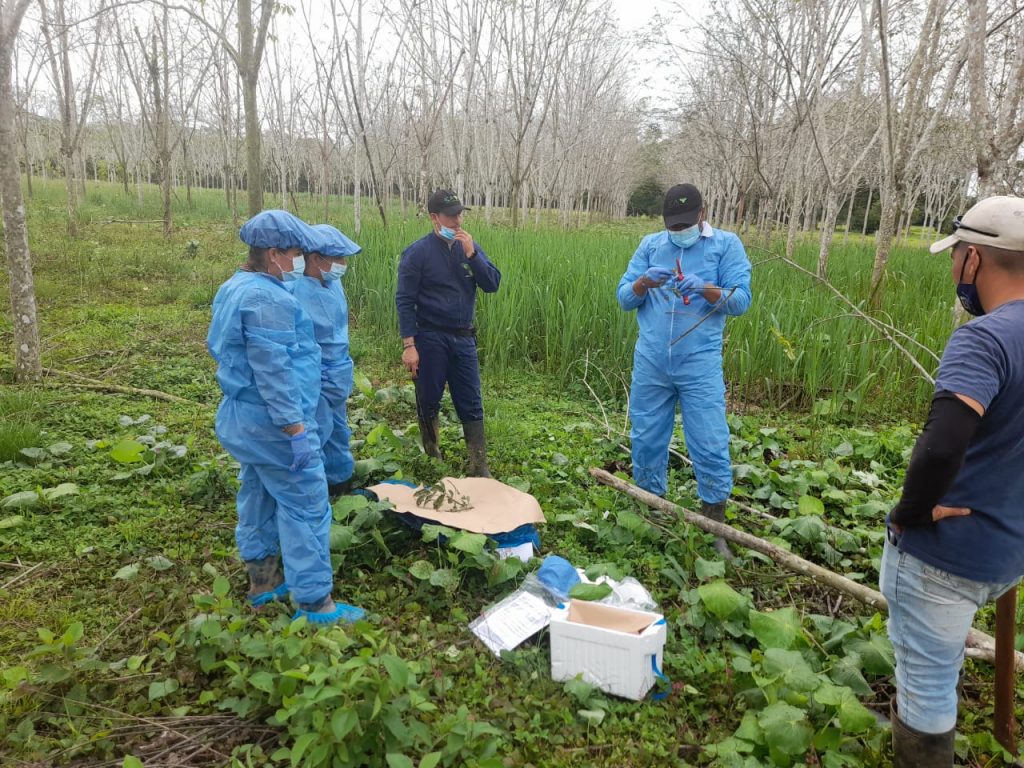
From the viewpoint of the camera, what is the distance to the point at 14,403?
3984 mm

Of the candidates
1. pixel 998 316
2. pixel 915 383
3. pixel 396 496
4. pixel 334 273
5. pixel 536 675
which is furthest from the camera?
pixel 915 383

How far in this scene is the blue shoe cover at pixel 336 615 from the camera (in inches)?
92.7

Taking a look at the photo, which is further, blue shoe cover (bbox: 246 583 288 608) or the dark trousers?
the dark trousers

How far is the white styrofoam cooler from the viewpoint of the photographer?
205 cm

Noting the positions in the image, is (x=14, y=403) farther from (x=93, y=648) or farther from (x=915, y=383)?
(x=915, y=383)

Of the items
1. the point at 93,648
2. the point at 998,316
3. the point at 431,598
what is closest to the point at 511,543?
the point at 431,598

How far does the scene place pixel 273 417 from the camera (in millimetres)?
2238

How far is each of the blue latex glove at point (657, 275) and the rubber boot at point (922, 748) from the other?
1.96 metres

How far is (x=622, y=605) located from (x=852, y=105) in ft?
26.4

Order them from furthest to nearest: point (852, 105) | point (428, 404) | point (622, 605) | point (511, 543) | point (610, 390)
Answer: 1. point (852, 105)
2. point (610, 390)
3. point (428, 404)
4. point (511, 543)
5. point (622, 605)

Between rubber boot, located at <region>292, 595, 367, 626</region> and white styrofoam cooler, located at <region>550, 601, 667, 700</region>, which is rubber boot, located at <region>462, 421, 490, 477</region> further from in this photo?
white styrofoam cooler, located at <region>550, 601, 667, 700</region>

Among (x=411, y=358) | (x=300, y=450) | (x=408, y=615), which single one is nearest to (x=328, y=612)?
(x=408, y=615)

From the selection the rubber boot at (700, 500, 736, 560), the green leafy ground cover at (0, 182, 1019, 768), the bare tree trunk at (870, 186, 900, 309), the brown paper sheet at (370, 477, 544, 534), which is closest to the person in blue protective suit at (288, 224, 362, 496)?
the green leafy ground cover at (0, 182, 1019, 768)

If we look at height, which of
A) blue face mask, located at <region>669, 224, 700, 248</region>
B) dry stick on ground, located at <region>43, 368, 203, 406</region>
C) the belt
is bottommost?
dry stick on ground, located at <region>43, 368, 203, 406</region>
